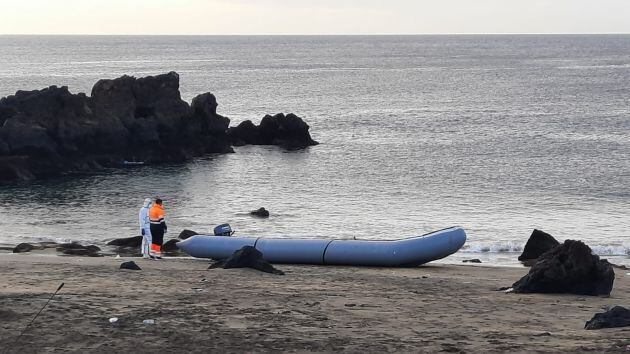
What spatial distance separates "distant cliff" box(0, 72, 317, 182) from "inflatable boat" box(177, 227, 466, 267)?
25.3m

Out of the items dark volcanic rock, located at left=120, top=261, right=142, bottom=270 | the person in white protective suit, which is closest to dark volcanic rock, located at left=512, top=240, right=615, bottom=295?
dark volcanic rock, located at left=120, top=261, right=142, bottom=270

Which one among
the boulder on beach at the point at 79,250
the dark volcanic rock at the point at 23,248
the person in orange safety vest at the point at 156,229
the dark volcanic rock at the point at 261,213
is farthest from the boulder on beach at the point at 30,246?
the dark volcanic rock at the point at 261,213

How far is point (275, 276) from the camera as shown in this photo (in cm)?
2045

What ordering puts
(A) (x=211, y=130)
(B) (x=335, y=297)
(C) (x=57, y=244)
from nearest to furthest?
(B) (x=335, y=297)
(C) (x=57, y=244)
(A) (x=211, y=130)

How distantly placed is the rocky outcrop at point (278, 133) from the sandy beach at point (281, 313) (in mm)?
40718

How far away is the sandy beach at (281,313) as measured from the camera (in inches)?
535

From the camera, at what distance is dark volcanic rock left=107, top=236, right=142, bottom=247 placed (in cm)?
3028

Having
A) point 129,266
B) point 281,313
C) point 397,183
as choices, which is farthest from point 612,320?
point 397,183

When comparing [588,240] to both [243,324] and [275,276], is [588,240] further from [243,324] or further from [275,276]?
[243,324]

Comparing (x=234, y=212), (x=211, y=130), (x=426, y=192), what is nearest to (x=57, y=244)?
(x=234, y=212)

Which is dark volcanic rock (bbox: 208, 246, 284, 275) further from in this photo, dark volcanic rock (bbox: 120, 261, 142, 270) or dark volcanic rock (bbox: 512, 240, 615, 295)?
dark volcanic rock (bbox: 512, 240, 615, 295)

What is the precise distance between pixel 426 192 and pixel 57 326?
3144 centimetres

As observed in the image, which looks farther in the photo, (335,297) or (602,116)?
(602,116)

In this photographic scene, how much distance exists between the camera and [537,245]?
28.3m
